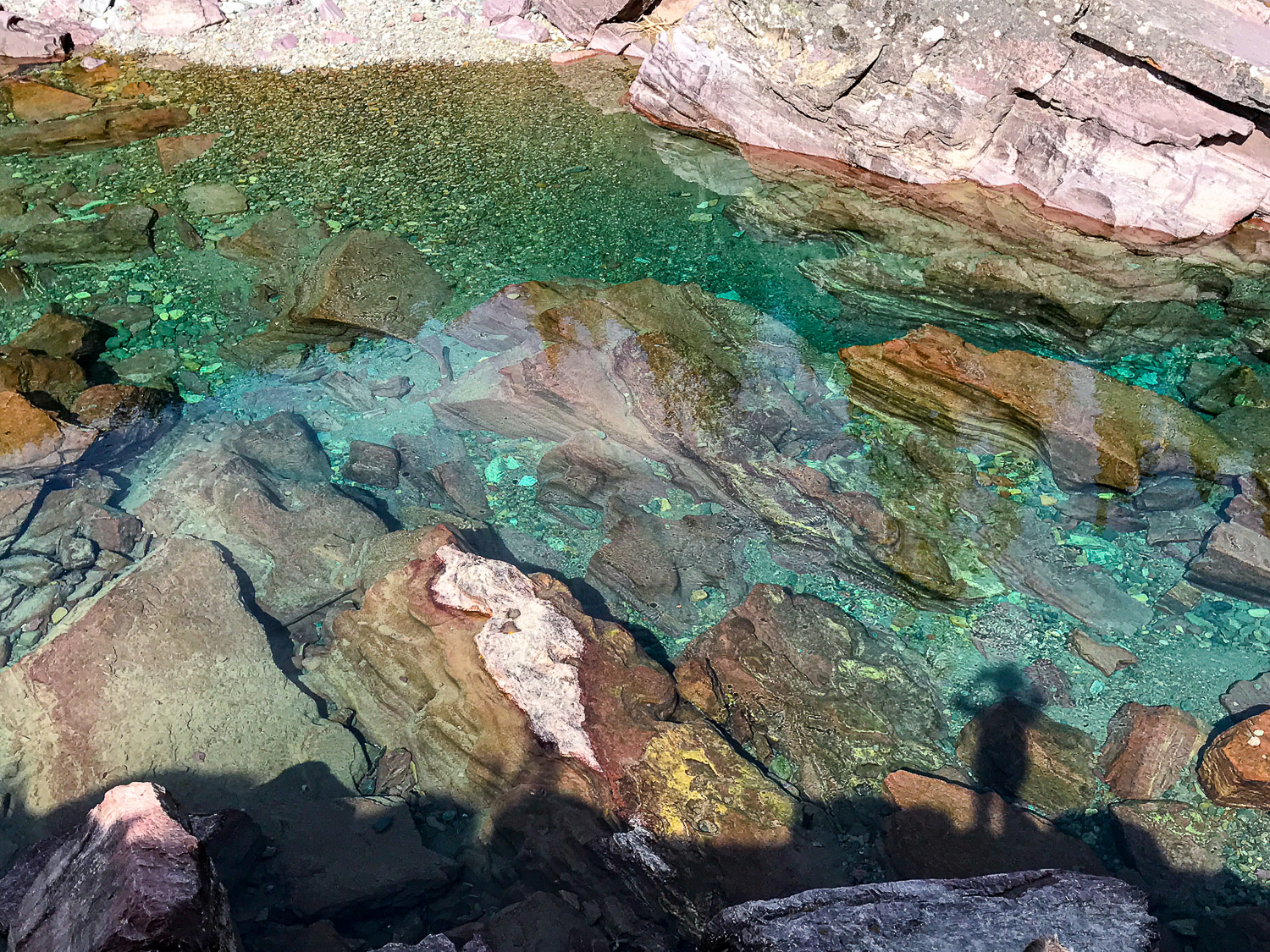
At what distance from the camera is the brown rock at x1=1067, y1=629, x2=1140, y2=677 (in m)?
3.64

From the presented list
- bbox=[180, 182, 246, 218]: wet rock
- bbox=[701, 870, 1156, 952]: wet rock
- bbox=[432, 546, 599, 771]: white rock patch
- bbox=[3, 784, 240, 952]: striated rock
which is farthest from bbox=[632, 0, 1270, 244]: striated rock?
bbox=[3, 784, 240, 952]: striated rock

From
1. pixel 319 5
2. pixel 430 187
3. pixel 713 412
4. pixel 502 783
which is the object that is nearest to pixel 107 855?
pixel 502 783

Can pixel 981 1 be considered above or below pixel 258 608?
above

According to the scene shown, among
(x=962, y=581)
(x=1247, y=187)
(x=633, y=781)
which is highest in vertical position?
(x=1247, y=187)

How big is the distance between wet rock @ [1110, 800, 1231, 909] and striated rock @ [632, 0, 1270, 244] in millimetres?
4263

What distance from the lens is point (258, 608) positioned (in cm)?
376

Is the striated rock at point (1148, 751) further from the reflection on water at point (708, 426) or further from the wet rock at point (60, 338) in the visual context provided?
the wet rock at point (60, 338)

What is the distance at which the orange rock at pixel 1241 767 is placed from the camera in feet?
10.3

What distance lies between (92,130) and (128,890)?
6707mm

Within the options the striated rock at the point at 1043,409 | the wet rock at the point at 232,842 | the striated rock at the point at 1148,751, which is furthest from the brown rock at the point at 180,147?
the striated rock at the point at 1148,751

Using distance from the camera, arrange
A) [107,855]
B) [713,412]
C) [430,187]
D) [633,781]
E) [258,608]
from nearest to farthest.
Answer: [107,855] → [633,781] → [258,608] → [713,412] → [430,187]

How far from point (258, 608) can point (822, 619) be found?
2379mm

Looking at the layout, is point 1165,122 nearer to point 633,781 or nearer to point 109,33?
point 633,781

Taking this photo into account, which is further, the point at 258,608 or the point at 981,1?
the point at 981,1
